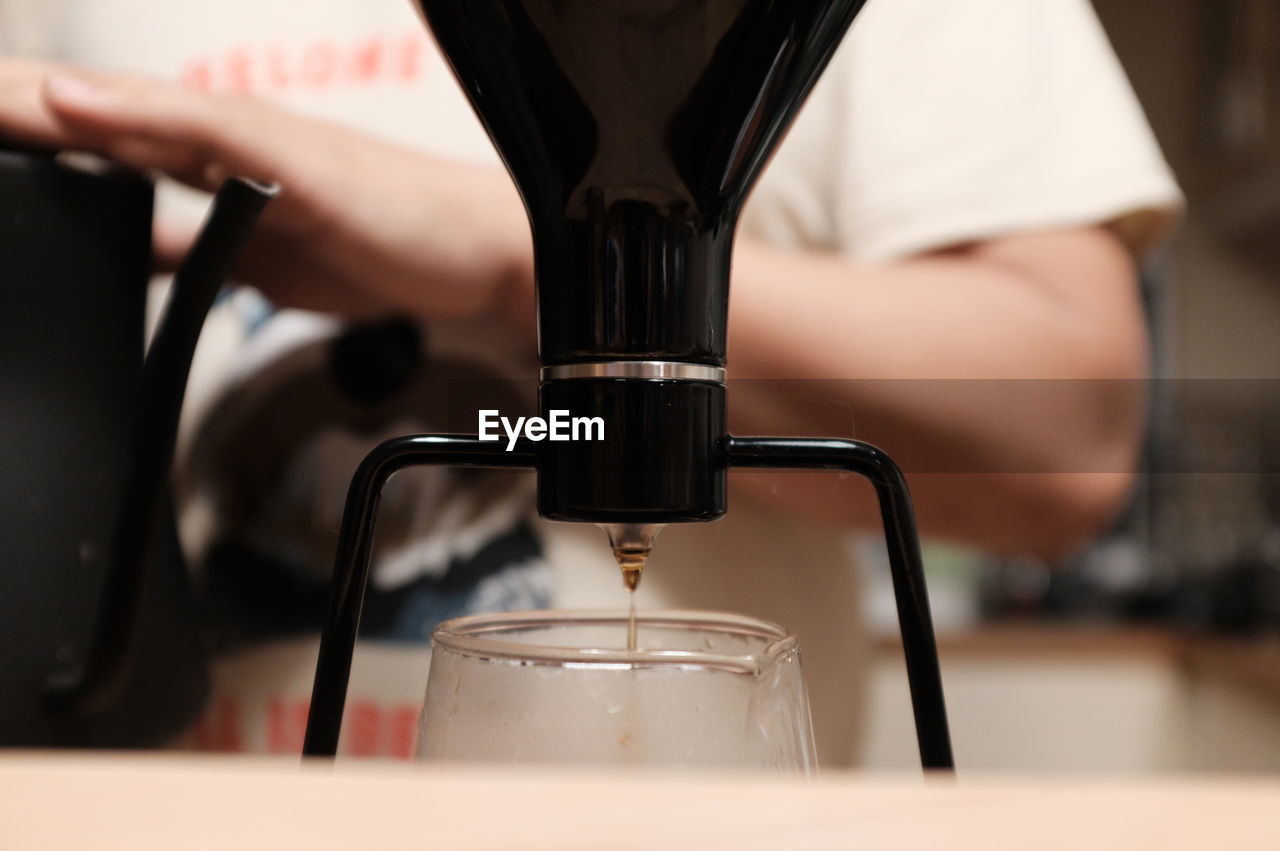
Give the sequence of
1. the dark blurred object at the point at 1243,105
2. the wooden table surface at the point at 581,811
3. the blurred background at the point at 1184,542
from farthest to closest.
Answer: the dark blurred object at the point at 1243,105 → the blurred background at the point at 1184,542 → the wooden table surface at the point at 581,811

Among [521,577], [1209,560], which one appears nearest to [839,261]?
[521,577]

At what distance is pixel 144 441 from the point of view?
0.27m

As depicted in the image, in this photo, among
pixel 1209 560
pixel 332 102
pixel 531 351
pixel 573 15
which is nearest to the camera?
pixel 573 15

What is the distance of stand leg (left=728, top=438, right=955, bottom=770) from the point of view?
0.68 ft

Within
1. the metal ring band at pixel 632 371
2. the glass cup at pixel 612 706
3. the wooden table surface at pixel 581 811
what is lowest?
the wooden table surface at pixel 581 811

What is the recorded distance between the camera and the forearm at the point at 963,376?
0.81 ft

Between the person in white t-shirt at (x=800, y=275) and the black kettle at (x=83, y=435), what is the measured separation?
0.02 metres

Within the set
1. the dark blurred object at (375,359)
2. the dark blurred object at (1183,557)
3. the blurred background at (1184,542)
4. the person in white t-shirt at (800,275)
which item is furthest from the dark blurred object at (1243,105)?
the dark blurred object at (375,359)

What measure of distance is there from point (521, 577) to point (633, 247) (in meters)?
0.20

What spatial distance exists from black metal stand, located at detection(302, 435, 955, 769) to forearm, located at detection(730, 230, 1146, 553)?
0.06ft

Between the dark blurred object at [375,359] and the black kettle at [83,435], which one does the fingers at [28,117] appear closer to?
the black kettle at [83,435]

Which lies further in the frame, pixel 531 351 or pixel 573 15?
pixel 531 351

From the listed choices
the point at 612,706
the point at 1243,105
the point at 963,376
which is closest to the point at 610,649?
the point at 612,706

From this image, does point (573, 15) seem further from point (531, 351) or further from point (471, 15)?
point (531, 351)
